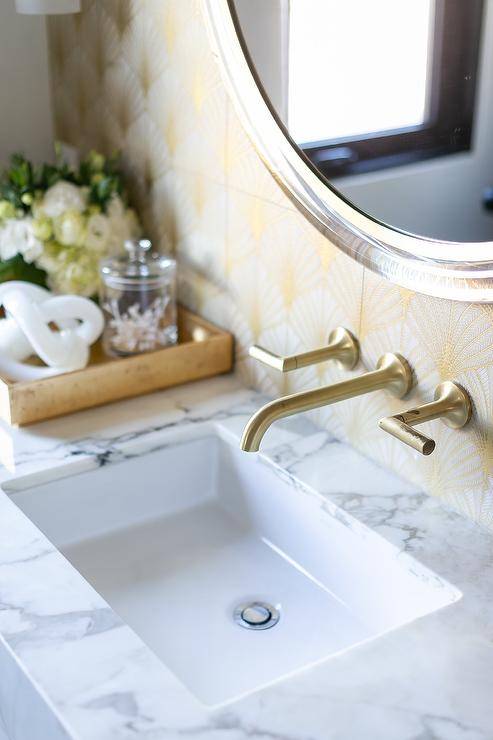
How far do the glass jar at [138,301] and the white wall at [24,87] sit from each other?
45cm

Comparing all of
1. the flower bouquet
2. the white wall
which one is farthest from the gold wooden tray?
the white wall

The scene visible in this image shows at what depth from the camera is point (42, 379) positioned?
1396mm

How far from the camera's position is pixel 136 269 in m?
1.55

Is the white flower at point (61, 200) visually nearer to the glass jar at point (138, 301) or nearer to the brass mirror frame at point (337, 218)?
the glass jar at point (138, 301)

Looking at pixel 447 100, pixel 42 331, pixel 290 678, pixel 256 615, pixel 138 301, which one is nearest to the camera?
pixel 290 678

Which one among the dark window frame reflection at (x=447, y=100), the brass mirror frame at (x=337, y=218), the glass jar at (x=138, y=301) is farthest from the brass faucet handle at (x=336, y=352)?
the glass jar at (x=138, y=301)

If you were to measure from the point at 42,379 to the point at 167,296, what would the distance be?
27 cm

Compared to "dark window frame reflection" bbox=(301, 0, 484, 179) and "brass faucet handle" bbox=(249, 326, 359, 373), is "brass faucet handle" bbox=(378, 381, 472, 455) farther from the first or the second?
"dark window frame reflection" bbox=(301, 0, 484, 179)

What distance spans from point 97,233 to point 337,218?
0.53 meters

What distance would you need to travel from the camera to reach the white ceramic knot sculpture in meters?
1.42

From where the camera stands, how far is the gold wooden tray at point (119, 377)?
139cm

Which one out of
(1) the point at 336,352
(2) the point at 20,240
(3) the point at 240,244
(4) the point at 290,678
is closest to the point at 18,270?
(2) the point at 20,240

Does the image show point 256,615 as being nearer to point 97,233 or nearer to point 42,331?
point 42,331

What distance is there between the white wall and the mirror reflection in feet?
2.09
